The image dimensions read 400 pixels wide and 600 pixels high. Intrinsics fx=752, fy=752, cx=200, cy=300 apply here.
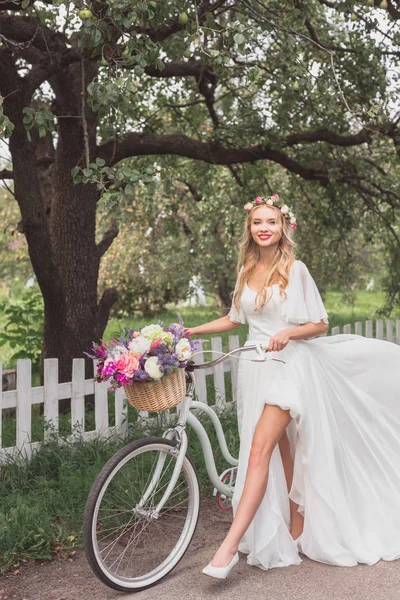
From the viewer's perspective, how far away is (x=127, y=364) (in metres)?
3.37

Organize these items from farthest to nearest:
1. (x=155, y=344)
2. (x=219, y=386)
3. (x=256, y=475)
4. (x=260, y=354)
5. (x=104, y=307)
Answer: (x=104, y=307) → (x=219, y=386) → (x=256, y=475) → (x=260, y=354) → (x=155, y=344)

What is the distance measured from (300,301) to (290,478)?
40.0 inches

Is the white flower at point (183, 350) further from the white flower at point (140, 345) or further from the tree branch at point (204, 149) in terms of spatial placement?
the tree branch at point (204, 149)

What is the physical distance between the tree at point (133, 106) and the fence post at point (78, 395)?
115 centimetres

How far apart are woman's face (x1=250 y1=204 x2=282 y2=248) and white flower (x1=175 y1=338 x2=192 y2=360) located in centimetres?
79

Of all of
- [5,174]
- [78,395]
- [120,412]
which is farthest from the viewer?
[5,174]

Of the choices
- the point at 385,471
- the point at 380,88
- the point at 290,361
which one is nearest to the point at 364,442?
the point at 385,471

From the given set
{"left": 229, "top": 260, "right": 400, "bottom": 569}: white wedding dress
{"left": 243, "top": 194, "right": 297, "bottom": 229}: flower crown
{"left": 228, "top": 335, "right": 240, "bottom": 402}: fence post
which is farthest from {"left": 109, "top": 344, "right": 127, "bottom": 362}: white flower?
{"left": 228, "top": 335, "right": 240, "bottom": 402}: fence post

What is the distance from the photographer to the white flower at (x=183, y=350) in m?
3.52

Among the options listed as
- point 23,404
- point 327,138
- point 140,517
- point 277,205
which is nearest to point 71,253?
point 23,404

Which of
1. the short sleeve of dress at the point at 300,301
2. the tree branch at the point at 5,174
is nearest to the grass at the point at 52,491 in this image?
the short sleeve of dress at the point at 300,301

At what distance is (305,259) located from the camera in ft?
46.6

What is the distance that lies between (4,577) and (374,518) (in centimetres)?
200

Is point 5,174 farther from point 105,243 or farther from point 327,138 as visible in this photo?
point 327,138
